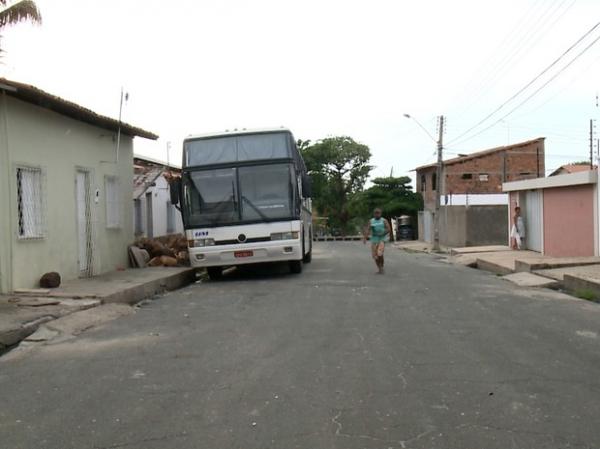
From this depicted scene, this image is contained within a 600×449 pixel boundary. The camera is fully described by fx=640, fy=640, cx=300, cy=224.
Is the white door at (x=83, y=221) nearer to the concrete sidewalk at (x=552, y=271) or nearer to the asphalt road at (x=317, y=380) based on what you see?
the asphalt road at (x=317, y=380)

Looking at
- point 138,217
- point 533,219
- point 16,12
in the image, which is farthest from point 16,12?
point 533,219

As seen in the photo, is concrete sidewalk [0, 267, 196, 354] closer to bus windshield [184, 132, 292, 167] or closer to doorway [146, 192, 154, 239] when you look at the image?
bus windshield [184, 132, 292, 167]

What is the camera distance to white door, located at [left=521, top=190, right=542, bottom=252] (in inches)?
917

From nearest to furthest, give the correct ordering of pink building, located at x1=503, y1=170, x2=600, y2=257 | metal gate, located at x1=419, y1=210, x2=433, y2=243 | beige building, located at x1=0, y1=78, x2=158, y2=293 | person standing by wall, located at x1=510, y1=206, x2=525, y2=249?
1. beige building, located at x1=0, y1=78, x2=158, y2=293
2. pink building, located at x1=503, y1=170, x2=600, y2=257
3. person standing by wall, located at x1=510, y1=206, x2=525, y2=249
4. metal gate, located at x1=419, y1=210, x2=433, y2=243

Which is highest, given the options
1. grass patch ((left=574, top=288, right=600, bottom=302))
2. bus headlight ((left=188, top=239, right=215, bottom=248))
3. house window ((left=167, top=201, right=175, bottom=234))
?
house window ((left=167, top=201, right=175, bottom=234))

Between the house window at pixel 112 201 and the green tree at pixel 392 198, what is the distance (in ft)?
121

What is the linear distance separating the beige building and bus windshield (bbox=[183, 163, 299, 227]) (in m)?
2.35

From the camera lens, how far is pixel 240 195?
48.0 ft

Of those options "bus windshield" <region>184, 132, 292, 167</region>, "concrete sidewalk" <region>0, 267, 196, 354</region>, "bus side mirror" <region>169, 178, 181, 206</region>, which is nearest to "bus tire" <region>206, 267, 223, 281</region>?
"concrete sidewalk" <region>0, 267, 196, 354</region>

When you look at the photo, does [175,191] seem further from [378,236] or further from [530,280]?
[530,280]

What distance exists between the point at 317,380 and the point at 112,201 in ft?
38.8

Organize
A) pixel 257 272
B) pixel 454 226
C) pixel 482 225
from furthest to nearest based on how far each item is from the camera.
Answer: pixel 454 226, pixel 482 225, pixel 257 272

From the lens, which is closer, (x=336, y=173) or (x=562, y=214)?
(x=562, y=214)

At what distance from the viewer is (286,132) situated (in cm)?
1502
